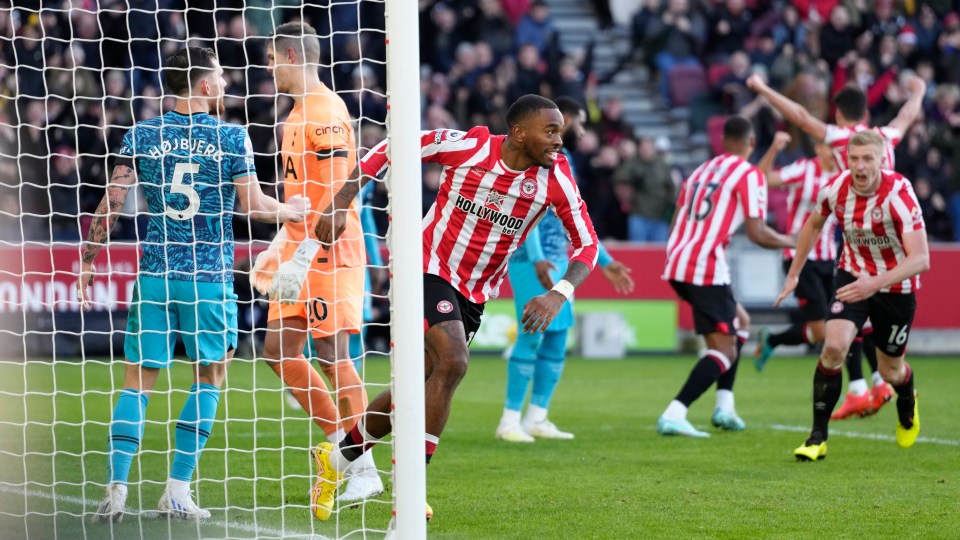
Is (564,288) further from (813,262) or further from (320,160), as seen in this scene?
(813,262)

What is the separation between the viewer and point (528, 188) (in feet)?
19.9

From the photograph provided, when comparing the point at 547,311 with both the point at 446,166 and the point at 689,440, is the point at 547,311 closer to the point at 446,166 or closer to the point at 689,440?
the point at 446,166

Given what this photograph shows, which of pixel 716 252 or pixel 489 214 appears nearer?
pixel 489 214

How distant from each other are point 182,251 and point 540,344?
3.97 meters

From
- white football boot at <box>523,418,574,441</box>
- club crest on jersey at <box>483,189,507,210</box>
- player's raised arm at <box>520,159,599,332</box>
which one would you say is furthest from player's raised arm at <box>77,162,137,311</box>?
white football boot at <box>523,418,574,441</box>

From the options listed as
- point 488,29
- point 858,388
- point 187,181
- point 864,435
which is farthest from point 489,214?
point 488,29

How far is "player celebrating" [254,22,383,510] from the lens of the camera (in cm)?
663

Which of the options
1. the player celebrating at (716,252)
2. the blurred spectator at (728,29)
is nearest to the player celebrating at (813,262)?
the player celebrating at (716,252)

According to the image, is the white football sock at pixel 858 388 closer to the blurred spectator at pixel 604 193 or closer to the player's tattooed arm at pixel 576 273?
the player's tattooed arm at pixel 576 273

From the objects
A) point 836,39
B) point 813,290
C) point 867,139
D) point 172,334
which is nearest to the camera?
point 172,334

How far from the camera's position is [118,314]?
1487cm

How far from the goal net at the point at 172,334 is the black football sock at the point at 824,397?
2664mm

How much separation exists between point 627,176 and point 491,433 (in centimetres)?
934

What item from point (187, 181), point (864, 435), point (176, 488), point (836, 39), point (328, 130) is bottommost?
point (864, 435)
